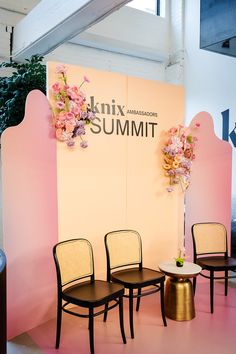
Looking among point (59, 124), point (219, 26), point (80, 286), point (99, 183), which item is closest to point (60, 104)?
point (59, 124)

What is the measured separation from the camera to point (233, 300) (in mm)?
3891

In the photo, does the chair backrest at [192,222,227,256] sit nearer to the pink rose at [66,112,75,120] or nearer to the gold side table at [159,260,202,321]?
the gold side table at [159,260,202,321]

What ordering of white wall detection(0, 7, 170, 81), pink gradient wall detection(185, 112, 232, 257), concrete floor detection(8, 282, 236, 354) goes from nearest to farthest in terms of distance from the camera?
1. concrete floor detection(8, 282, 236, 354)
2. pink gradient wall detection(185, 112, 232, 257)
3. white wall detection(0, 7, 170, 81)

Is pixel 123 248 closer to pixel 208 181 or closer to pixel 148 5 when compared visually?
pixel 208 181

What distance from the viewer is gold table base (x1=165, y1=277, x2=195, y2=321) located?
3369 mm

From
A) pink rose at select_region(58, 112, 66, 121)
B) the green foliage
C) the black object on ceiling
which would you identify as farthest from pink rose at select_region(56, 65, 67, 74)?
the black object on ceiling

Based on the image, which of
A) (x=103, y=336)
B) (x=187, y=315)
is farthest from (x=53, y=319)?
(x=187, y=315)

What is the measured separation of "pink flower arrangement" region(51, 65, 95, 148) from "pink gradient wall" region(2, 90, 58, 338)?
103 mm

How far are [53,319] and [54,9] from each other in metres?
3.31

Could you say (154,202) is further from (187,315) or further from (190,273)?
(187,315)

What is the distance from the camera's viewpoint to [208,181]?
450 centimetres

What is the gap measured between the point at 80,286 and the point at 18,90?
2383mm

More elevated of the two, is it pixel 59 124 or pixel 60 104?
pixel 60 104

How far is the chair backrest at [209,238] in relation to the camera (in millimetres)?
4035
